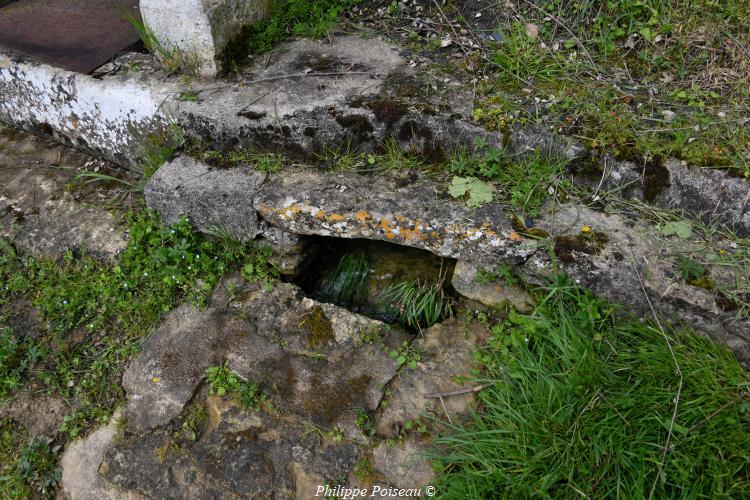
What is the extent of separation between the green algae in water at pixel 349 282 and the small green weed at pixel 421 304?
0.23 metres

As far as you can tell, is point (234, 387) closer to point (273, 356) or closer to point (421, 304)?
point (273, 356)

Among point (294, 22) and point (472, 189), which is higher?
point (294, 22)

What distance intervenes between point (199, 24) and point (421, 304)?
6.80 ft

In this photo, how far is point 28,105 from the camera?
3713mm

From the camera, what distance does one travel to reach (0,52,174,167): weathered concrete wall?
3.22 metres

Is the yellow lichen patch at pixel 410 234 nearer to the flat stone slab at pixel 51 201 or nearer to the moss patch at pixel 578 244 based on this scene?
the moss patch at pixel 578 244

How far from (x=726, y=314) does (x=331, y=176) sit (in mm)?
1959

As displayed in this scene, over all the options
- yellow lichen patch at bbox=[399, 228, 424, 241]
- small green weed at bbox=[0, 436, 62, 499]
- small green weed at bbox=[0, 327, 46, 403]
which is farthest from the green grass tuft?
small green weed at bbox=[0, 327, 46, 403]

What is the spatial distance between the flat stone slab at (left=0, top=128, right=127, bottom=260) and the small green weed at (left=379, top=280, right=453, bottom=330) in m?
1.70

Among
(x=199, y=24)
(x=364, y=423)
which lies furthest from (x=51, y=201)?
(x=364, y=423)

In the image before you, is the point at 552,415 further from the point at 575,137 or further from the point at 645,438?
the point at 575,137

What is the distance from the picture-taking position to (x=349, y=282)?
3.00 m

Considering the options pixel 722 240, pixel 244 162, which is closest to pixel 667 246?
pixel 722 240

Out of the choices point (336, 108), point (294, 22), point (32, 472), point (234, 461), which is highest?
point (294, 22)
